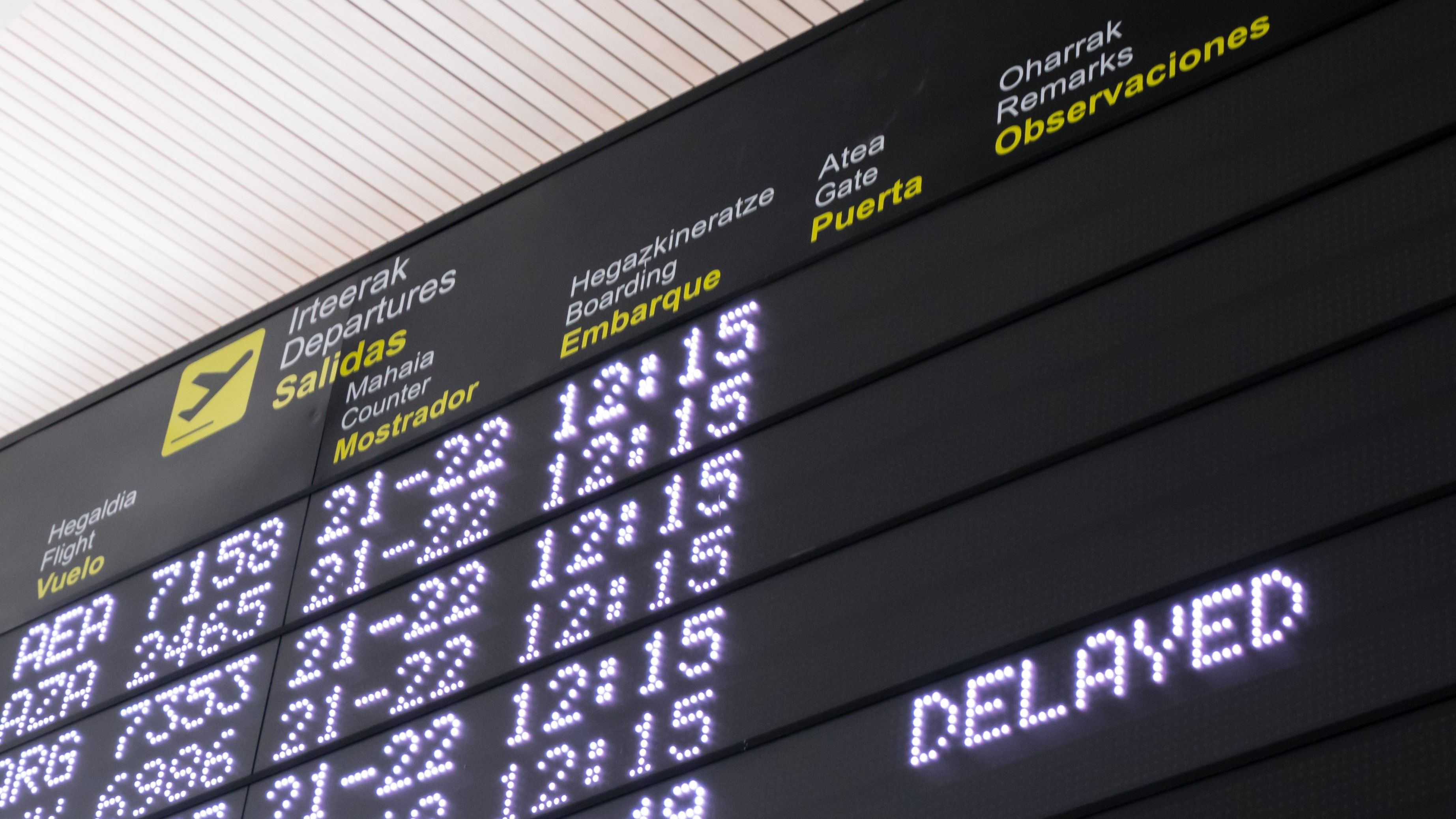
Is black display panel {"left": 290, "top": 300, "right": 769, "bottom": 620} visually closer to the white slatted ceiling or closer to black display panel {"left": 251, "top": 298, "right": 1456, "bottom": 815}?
black display panel {"left": 251, "top": 298, "right": 1456, "bottom": 815}

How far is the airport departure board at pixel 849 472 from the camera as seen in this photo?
10.3ft

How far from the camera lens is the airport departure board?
3.13m

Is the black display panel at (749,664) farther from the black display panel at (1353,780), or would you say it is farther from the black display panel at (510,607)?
the black display panel at (1353,780)

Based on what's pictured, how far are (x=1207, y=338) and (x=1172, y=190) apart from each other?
403 millimetres

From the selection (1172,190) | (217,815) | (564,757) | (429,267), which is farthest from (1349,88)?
(217,815)

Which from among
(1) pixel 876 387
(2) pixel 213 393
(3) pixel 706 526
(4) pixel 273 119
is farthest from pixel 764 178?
(2) pixel 213 393

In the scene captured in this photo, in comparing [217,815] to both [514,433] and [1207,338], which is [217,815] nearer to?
[514,433]

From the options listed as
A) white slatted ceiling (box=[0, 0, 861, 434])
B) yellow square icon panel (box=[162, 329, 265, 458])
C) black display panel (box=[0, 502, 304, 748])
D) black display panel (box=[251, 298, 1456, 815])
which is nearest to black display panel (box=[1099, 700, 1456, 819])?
black display panel (box=[251, 298, 1456, 815])

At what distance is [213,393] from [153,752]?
123 cm

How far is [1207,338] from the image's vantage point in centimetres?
339

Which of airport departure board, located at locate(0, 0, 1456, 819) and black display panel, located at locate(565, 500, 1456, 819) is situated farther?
airport departure board, located at locate(0, 0, 1456, 819)

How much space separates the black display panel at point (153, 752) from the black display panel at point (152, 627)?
2.6 inches

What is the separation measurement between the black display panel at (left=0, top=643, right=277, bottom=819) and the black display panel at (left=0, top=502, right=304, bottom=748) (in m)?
0.07

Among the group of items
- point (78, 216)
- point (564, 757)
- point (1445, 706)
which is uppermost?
point (78, 216)
